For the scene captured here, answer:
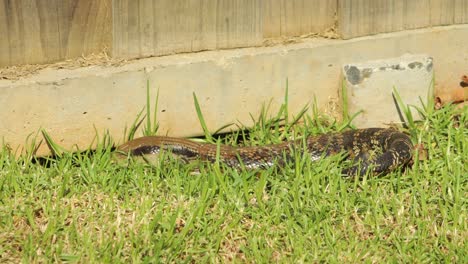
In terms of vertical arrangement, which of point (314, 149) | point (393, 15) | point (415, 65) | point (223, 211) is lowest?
point (223, 211)

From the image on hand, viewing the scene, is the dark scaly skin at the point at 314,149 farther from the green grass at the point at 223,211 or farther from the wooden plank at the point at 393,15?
the wooden plank at the point at 393,15

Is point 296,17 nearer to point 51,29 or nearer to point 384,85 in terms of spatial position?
point 384,85

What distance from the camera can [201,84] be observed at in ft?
21.3

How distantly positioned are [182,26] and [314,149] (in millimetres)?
1177

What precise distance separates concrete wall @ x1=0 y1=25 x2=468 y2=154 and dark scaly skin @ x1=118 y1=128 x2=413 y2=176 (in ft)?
0.74

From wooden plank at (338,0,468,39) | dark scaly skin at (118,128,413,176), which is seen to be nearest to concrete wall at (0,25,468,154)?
wooden plank at (338,0,468,39)

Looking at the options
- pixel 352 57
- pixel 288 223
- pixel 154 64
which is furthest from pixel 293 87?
pixel 288 223

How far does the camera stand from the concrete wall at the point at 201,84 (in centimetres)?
611

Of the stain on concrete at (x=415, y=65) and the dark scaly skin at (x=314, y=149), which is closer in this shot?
the dark scaly skin at (x=314, y=149)

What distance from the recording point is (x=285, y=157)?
20.6 feet

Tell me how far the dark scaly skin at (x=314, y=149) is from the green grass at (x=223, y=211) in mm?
103

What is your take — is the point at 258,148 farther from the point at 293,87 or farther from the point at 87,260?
the point at 87,260

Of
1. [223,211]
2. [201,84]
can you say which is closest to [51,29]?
[201,84]

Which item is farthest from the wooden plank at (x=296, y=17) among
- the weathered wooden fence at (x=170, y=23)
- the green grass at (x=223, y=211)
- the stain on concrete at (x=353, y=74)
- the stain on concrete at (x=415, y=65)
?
the green grass at (x=223, y=211)
